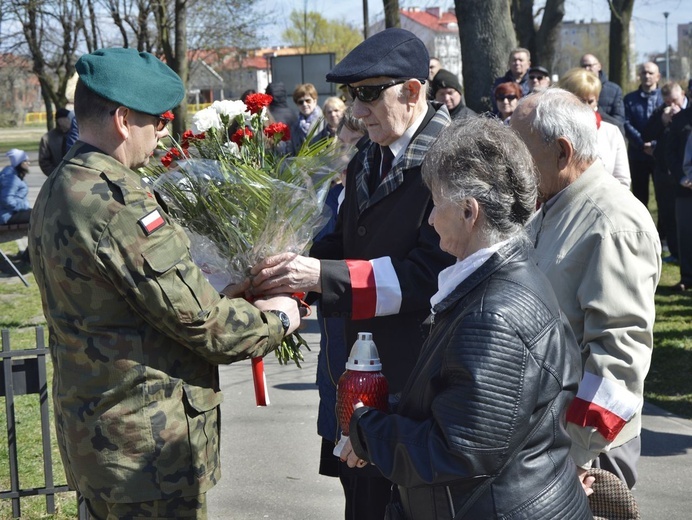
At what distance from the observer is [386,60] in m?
2.98

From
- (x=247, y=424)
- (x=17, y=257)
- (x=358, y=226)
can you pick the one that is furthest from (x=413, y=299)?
(x=17, y=257)

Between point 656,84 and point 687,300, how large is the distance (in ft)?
13.8

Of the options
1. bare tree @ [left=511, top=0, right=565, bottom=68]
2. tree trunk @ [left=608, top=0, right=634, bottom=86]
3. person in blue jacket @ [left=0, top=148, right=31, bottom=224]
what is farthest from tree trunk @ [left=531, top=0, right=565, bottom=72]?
person in blue jacket @ [left=0, top=148, right=31, bottom=224]

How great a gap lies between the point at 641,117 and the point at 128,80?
10345mm

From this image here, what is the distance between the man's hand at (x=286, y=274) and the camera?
9.65 feet

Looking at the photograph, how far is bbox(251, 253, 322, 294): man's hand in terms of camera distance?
9.65 ft

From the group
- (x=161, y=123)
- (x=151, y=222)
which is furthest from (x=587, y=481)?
(x=161, y=123)

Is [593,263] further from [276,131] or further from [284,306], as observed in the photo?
[276,131]

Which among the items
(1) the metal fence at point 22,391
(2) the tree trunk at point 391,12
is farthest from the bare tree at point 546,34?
(1) the metal fence at point 22,391

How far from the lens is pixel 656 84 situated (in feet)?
38.8

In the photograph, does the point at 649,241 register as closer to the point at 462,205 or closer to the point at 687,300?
the point at 462,205

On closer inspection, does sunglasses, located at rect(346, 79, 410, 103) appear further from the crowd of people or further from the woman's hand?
the woman's hand

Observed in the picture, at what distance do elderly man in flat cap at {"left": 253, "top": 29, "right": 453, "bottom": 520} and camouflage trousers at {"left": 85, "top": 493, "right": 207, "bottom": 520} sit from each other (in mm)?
663

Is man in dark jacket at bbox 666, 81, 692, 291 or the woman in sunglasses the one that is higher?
the woman in sunglasses
